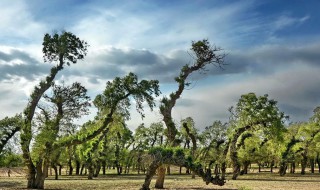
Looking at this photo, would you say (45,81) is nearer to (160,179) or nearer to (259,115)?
(160,179)

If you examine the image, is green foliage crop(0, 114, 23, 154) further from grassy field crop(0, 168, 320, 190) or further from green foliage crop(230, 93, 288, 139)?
green foliage crop(230, 93, 288, 139)

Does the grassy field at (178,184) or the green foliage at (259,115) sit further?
the green foliage at (259,115)

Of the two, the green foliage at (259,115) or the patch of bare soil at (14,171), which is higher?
the green foliage at (259,115)

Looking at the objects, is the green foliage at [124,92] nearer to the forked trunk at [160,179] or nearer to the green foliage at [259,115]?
the forked trunk at [160,179]

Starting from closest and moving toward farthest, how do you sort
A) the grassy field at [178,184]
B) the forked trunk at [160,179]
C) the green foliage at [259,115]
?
the forked trunk at [160,179], the grassy field at [178,184], the green foliage at [259,115]

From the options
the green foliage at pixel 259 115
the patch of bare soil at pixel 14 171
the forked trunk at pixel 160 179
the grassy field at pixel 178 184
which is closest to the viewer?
the forked trunk at pixel 160 179

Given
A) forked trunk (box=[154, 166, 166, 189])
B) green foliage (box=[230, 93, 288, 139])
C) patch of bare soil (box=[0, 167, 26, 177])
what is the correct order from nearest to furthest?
1. forked trunk (box=[154, 166, 166, 189])
2. green foliage (box=[230, 93, 288, 139])
3. patch of bare soil (box=[0, 167, 26, 177])

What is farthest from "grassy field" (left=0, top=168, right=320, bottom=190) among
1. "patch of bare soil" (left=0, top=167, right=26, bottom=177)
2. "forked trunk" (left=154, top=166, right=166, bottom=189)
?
"patch of bare soil" (left=0, top=167, right=26, bottom=177)

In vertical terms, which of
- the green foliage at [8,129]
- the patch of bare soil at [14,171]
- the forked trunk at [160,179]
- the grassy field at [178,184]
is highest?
the green foliage at [8,129]

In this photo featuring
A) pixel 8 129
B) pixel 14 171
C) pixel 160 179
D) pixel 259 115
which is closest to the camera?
pixel 160 179

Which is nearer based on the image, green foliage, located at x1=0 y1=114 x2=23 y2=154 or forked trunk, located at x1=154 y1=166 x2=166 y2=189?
forked trunk, located at x1=154 y1=166 x2=166 y2=189

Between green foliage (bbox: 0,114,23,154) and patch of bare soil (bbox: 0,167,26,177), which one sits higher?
green foliage (bbox: 0,114,23,154)

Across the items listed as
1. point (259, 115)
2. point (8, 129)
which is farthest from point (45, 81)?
point (259, 115)

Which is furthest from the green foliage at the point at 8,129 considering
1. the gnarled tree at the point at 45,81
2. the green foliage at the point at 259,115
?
the green foliage at the point at 259,115
